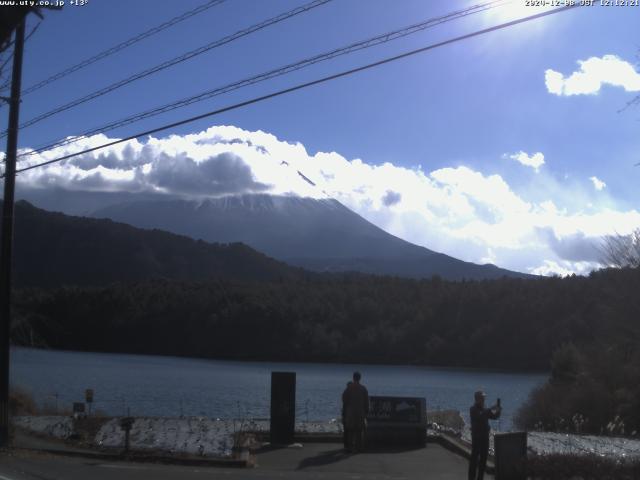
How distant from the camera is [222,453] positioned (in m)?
15.9

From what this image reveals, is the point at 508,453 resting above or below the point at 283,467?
above

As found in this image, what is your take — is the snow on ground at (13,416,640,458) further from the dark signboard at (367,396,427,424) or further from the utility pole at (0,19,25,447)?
the utility pole at (0,19,25,447)

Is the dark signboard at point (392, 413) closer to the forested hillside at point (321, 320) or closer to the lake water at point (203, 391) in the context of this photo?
the lake water at point (203, 391)

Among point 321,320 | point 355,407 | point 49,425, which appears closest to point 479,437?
point 355,407

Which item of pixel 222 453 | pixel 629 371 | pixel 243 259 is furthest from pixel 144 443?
pixel 243 259

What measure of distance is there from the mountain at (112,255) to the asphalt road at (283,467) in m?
119

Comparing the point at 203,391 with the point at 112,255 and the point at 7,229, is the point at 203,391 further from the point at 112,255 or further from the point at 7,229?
the point at 112,255

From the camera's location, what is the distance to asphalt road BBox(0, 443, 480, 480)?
13391mm

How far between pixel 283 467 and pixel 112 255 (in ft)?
453

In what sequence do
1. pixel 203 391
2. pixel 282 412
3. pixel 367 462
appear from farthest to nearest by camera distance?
pixel 203 391 < pixel 282 412 < pixel 367 462

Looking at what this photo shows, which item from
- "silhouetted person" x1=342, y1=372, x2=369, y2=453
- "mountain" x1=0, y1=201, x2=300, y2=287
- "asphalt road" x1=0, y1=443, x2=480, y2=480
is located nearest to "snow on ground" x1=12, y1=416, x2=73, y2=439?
"asphalt road" x1=0, y1=443, x2=480, y2=480

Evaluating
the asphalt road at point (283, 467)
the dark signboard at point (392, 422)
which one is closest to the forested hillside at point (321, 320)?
the dark signboard at point (392, 422)

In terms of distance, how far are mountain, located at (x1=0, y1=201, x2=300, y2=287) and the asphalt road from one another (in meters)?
119

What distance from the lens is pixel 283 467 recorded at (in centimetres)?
1479
